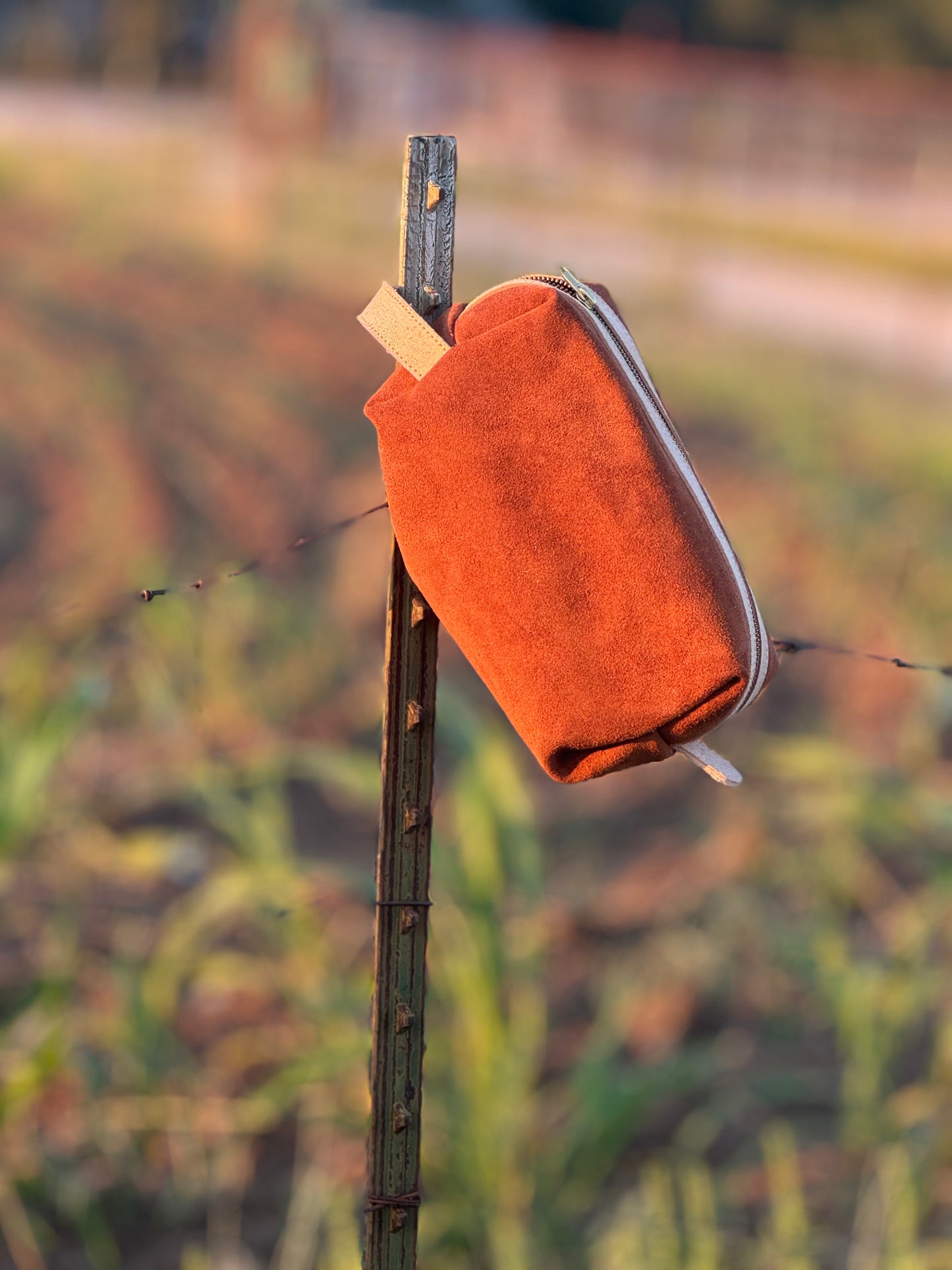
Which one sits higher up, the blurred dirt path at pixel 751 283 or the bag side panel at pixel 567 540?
the bag side panel at pixel 567 540

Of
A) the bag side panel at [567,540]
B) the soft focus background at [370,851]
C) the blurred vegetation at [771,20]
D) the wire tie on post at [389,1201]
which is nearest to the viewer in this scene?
the bag side panel at [567,540]

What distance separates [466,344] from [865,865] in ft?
6.64

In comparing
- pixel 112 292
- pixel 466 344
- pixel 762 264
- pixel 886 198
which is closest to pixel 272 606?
pixel 466 344

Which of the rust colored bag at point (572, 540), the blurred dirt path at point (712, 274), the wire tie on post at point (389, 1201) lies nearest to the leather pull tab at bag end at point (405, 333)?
the rust colored bag at point (572, 540)

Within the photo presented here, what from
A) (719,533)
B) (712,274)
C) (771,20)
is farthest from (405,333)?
(771,20)

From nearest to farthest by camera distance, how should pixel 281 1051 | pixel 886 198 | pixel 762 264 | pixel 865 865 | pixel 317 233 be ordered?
pixel 281 1051
pixel 865 865
pixel 317 233
pixel 762 264
pixel 886 198

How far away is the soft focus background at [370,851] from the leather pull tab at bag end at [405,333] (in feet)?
2.25

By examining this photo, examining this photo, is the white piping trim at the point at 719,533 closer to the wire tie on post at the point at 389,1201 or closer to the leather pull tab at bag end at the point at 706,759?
the leather pull tab at bag end at the point at 706,759

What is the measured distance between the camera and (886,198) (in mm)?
12695

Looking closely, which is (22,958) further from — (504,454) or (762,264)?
(762,264)

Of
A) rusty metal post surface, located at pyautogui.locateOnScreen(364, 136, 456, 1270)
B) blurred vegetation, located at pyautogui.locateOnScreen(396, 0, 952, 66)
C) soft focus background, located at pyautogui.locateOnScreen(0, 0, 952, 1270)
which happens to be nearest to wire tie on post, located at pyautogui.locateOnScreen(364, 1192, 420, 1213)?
rusty metal post surface, located at pyautogui.locateOnScreen(364, 136, 456, 1270)

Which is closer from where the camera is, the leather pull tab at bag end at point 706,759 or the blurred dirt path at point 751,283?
the leather pull tab at bag end at point 706,759

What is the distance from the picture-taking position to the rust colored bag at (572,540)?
79cm

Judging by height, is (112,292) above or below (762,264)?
above
